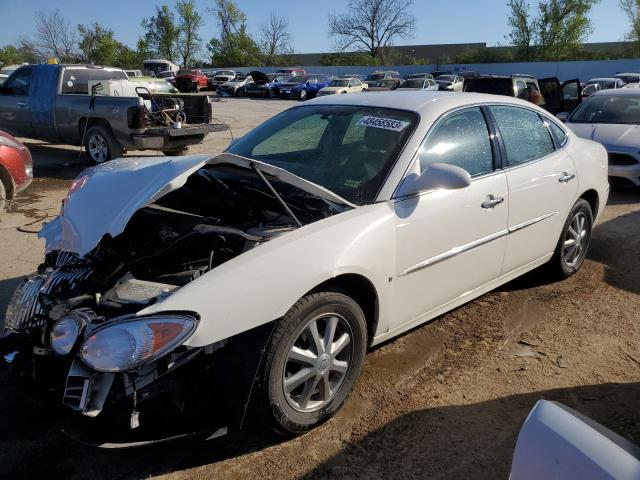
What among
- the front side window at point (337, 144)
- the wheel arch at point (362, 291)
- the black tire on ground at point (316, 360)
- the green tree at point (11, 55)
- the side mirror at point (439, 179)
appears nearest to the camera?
the black tire on ground at point (316, 360)

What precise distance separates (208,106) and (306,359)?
872cm

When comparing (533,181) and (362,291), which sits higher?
(533,181)

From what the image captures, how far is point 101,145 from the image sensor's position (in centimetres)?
1009

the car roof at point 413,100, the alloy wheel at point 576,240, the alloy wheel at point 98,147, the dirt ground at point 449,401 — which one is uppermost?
the car roof at point 413,100

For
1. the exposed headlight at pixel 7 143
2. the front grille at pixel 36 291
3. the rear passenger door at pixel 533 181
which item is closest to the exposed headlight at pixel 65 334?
the front grille at pixel 36 291

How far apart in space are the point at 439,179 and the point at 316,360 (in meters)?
1.19

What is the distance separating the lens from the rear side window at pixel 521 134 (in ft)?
12.8

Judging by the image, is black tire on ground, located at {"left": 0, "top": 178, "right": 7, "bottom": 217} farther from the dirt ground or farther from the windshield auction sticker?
the windshield auction sticker

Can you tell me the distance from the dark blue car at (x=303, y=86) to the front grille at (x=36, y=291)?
3265 centimetres

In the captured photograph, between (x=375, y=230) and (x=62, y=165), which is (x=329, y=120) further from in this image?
(x=62, y=165)

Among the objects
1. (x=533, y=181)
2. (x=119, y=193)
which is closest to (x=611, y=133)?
(x=533, y=181)

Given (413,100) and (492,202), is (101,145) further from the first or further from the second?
(492,202)

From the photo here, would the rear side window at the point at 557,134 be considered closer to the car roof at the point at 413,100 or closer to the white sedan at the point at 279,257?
the white sedan at the point at 279,257

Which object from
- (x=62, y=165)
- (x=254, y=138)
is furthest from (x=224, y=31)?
(x=254, y=138)
